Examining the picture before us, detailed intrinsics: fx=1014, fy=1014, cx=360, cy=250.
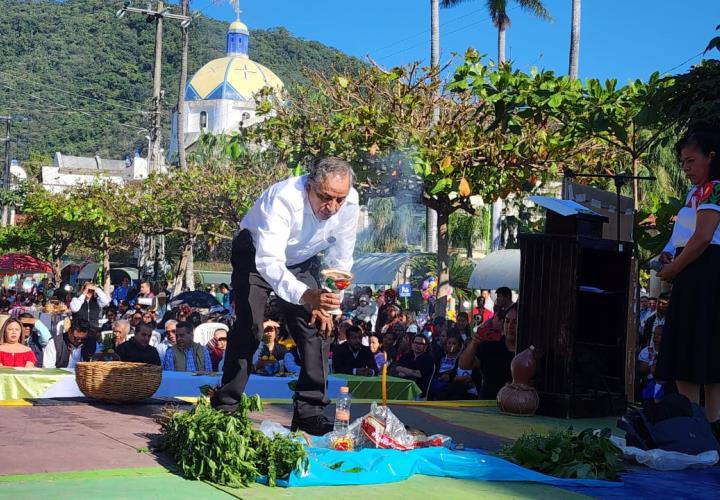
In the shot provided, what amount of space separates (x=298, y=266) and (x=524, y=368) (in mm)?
2570

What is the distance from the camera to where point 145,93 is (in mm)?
122562

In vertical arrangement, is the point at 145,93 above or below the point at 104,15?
below

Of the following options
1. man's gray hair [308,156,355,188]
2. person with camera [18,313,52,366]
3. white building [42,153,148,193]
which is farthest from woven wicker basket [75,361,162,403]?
white building [42,153,148,193]

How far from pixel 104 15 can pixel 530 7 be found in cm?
10700

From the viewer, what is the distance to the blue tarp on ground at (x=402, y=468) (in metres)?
4.95

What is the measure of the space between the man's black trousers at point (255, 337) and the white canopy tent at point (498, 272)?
2222cm

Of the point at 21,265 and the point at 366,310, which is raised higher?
the point at 21,265

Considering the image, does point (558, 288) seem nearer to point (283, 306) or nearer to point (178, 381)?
point (283, 306)

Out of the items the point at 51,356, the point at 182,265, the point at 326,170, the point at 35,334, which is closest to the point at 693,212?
the point at 326,170

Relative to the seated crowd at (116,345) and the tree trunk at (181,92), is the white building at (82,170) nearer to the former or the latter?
the tree trunk at (181,92)

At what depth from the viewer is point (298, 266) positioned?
6.08 m

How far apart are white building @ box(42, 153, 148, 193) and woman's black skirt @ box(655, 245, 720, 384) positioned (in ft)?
255

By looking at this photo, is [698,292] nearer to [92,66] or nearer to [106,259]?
[106,259]

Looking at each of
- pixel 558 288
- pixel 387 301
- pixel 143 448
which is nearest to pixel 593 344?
pixel 558 288
